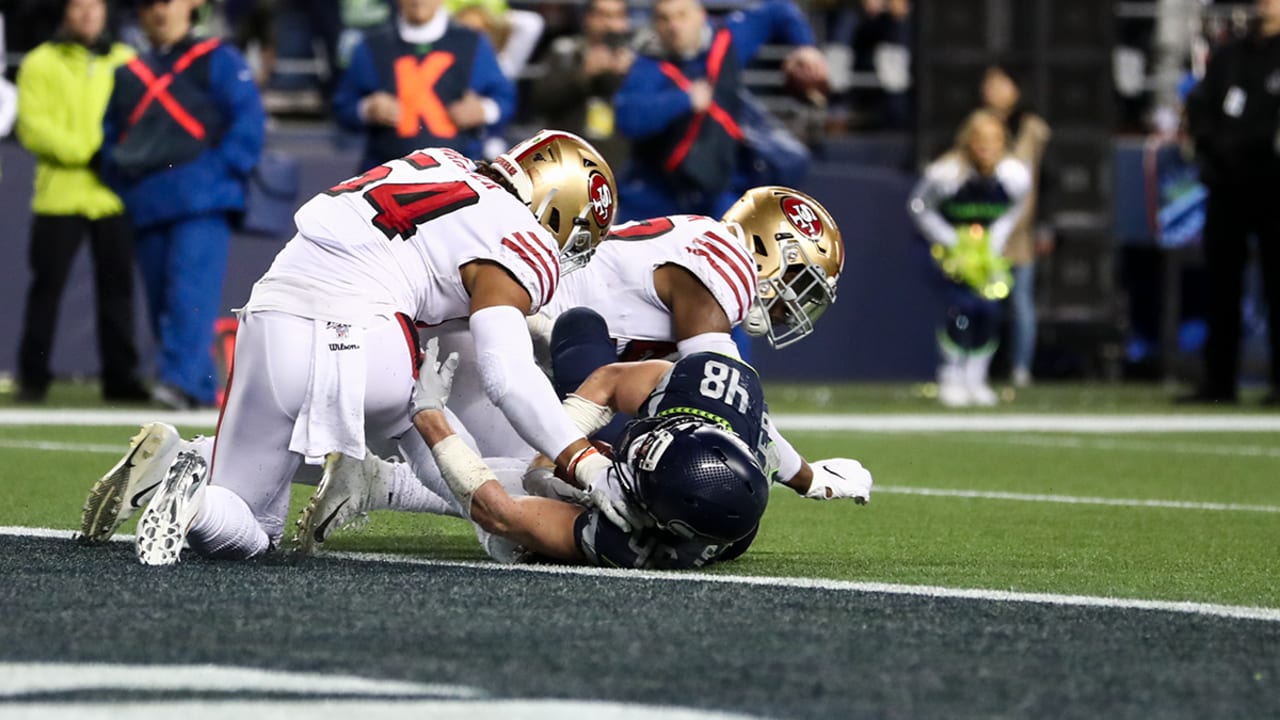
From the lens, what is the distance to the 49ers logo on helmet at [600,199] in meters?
4.83

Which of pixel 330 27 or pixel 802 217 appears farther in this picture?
pixel 330 27

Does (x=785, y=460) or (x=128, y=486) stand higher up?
(x=128, y=486)

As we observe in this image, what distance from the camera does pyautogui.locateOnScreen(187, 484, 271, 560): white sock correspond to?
4.29 metres

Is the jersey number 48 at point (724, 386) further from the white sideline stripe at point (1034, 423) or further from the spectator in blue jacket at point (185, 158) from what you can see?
the spectator in blue jacket at point (185, 158)

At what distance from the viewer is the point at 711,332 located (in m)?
4.95

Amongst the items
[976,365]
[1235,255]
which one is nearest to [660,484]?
[976,365]

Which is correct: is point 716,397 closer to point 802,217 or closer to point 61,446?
point 802,217

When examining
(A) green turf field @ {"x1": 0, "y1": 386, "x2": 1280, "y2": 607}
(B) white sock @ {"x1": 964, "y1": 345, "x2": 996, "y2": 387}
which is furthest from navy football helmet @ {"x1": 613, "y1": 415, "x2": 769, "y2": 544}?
(B) white sock @ {"x1": 964, "y1": 345, "x2": 996, "y2": 387}

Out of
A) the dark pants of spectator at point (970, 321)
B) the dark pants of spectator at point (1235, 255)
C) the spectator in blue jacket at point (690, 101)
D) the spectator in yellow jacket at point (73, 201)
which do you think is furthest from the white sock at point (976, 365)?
the spectator in yellow jacket at point (73, 201)

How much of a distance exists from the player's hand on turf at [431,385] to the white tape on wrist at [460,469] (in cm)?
10

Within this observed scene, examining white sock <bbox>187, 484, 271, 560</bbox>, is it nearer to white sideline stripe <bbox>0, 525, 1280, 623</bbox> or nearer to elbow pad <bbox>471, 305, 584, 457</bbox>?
white sideline stripe <bbox>0, 525, 1280, 623</bbox>

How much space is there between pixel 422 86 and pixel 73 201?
1802 millimetres

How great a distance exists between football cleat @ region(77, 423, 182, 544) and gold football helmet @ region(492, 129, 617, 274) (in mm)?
939

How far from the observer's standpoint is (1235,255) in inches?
455
